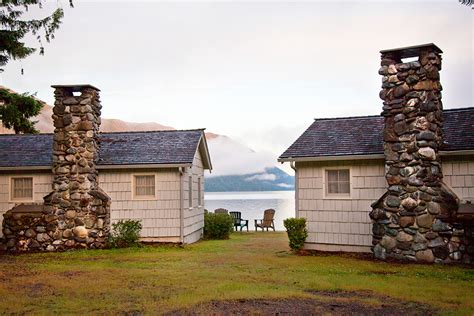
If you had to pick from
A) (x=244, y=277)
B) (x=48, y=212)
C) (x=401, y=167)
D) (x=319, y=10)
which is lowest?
(x=244, y=277)

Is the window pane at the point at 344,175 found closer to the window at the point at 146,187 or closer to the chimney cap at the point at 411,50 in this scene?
the chimney cap at the point at 411,50

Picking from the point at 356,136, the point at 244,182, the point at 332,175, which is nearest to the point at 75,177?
the point at 332,175

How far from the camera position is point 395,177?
13.8 m

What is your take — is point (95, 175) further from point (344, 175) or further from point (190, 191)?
point (344, 175)

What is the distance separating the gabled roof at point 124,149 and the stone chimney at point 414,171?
269 inches

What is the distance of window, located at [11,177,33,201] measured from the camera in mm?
18609

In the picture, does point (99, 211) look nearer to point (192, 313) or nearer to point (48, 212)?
point (48, 212)

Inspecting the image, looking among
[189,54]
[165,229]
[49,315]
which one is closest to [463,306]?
[49,315]

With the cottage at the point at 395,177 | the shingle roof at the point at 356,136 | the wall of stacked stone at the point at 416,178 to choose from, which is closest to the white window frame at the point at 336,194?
the cottage at the point at 395,177

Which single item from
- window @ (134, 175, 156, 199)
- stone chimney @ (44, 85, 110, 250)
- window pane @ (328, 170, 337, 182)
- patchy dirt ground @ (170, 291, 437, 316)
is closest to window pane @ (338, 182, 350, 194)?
window pane @ (328, 170, 337, 182)

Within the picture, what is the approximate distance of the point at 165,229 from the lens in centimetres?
1808

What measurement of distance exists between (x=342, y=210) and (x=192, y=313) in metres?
8.07

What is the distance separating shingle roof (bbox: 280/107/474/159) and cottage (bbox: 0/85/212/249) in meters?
4.06

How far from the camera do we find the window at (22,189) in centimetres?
1861
